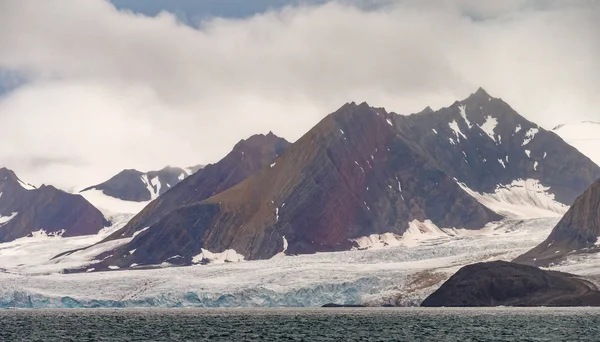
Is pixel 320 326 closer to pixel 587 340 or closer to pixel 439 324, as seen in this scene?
pixel 439 324

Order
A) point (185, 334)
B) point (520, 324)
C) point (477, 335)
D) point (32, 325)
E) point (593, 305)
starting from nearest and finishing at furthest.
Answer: point (477, 335), point (185, 334), point (520, 324), point (32, 325), point (593, 305)

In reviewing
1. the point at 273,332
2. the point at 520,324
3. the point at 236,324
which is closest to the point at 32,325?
the point at 236,324

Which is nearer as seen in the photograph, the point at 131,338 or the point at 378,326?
the point at 131,338

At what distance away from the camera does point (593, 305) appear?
622 ft

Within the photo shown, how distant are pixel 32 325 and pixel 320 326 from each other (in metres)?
43.5

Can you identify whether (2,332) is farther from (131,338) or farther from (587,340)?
(587,340)

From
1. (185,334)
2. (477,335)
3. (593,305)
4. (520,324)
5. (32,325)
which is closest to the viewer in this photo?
(477,335)

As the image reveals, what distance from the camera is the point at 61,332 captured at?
125 metres

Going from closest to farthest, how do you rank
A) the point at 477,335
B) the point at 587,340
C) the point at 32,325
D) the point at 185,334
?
1. the point at 587,340
2. the point at 477,335
3. the point at 185,334
4. the point at 32,325

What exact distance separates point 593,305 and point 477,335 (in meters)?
87.5

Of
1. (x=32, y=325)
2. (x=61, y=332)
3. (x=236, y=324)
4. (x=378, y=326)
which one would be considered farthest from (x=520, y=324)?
(x=32, y=325)

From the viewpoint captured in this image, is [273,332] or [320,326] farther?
[320,326]

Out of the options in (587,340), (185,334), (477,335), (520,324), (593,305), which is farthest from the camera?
(593,305)

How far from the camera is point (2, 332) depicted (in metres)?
122
